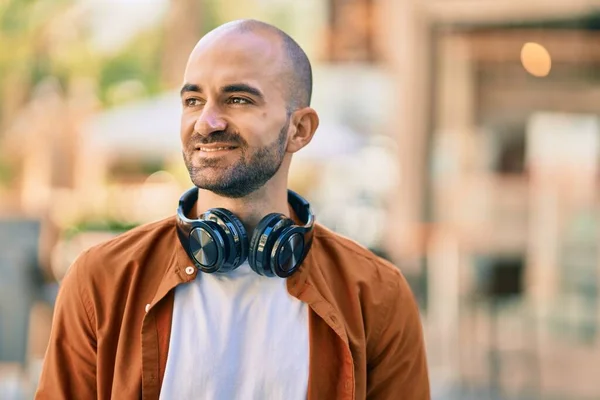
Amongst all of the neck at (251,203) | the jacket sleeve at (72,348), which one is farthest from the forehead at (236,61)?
the jacket sleeve at (72,348)

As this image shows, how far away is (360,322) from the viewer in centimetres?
223

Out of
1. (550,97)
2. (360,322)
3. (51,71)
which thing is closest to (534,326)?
(550,97)

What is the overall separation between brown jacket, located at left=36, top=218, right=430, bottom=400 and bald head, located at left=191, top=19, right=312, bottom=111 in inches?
13.4

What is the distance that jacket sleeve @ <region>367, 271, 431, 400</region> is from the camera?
228 cm

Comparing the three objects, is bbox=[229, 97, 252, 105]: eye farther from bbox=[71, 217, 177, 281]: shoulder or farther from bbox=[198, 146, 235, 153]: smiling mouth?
bbox=[71, 217, 177, 281]: shoulder

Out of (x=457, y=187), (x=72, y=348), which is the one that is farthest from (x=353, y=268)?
(x=457, y=187)

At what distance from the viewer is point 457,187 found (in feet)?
36.1

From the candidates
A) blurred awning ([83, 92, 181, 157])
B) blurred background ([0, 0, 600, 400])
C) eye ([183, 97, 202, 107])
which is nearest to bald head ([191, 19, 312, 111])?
eye ([183, 97, 202, 107])

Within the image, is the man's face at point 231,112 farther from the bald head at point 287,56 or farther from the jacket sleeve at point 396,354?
the jacket sleeve at point 396,354

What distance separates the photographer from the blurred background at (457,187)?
860cm

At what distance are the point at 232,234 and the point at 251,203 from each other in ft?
0.37

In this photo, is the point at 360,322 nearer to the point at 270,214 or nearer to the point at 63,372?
the point at 270,214

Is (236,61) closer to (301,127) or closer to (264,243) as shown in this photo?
(301,127)

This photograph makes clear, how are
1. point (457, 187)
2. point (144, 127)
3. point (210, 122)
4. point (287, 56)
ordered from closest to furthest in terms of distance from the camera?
point (210, 122) → point (287, 56) → point (457, 187) → point (144, 127)
